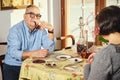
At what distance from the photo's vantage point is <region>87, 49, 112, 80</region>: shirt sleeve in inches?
48.3

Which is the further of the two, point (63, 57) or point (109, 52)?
point (63, 57)

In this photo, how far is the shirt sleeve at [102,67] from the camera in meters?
1.23

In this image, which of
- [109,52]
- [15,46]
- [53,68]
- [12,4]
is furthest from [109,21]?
[12,4]

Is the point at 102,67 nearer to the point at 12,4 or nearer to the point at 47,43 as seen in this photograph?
the point at 47,43

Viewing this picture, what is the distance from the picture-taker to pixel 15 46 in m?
2.34

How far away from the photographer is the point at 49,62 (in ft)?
6.45

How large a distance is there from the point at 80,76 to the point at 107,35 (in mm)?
456

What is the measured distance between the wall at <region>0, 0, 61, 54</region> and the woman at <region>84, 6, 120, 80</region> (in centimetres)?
238

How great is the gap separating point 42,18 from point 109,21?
264 centimetres

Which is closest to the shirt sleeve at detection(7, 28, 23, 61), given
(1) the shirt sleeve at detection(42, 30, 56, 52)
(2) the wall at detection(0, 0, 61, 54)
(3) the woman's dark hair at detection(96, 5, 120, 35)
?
(1) the shirt sleeve at detection(42, 30, 56, 52)

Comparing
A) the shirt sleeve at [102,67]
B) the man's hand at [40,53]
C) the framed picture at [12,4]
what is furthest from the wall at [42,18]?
the shirt sleeve at [102,67]

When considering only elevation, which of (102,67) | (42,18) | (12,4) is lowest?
(102,67)

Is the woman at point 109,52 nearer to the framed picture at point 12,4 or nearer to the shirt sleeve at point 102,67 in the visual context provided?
the shirt sleeve at point 102,67

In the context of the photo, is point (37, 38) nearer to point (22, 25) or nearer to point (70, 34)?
point (22, 25)
